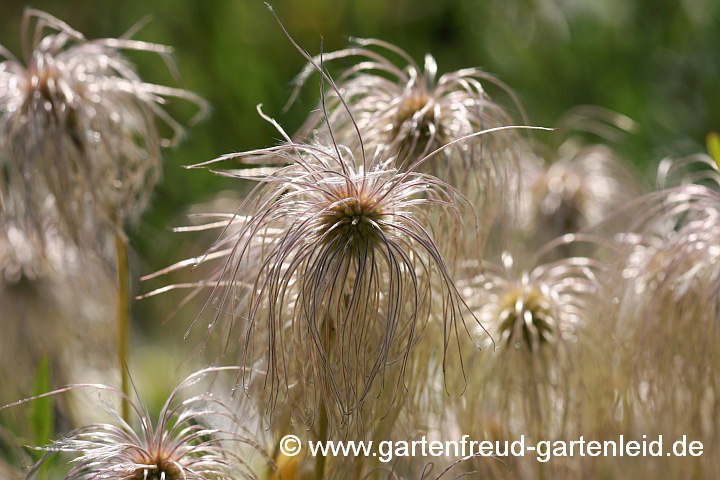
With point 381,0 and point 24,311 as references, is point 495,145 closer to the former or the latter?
point 24,311

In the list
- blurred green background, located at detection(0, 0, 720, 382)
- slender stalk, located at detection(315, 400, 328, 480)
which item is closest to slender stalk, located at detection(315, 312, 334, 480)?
slender stalk, located at detection(315, 400, 328, 480)

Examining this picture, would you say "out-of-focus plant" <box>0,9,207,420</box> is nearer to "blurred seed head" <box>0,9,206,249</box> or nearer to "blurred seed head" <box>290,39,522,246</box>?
"blurred seed head" <box>0,9,206,249</box>

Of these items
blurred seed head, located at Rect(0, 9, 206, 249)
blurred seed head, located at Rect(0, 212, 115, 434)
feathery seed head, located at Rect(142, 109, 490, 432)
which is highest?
blurred seed head, located at Rect(0, 9, 206, 249)

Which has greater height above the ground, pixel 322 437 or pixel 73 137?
pixel 73 137

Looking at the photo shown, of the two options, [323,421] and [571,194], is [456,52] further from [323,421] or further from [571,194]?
[323,421]

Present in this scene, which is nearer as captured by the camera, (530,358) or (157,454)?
(157,454)

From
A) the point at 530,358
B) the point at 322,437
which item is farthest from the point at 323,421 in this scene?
the point at 530,358
